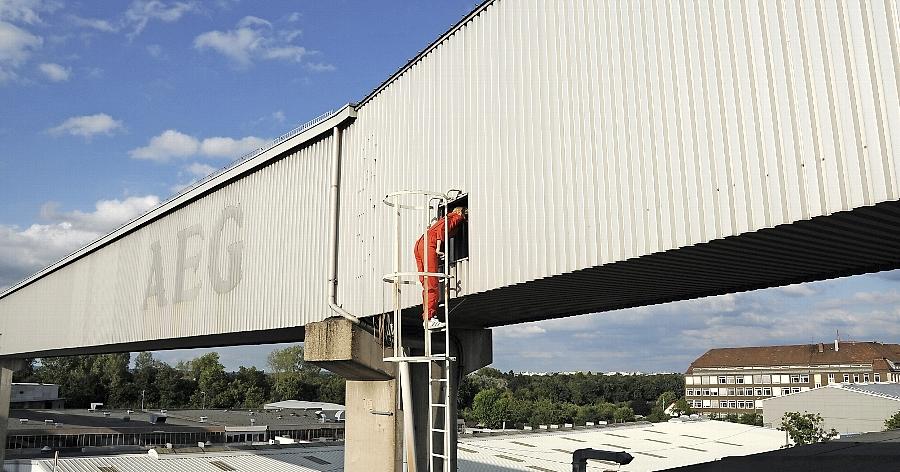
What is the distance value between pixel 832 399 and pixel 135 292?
260ft

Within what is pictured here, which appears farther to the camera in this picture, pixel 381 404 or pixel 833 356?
pixel 833 356

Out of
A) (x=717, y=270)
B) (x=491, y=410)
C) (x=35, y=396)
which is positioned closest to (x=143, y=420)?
(x=35, y=396)

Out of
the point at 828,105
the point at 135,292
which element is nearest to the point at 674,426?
the point at 135,292

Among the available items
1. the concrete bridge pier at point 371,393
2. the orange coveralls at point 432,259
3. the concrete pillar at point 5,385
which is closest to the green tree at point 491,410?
the concrete pillar at point 5,385

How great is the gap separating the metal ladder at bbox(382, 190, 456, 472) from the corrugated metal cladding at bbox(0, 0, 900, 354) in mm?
434

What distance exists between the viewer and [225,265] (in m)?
21.6

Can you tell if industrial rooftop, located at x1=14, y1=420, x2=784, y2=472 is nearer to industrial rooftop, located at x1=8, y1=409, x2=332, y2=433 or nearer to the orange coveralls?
industrial rooftop, located at x1=8, y1=409, x2=332, y2=433

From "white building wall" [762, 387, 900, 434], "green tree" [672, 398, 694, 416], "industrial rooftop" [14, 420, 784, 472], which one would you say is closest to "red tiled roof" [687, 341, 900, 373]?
"green tree" [672, 398, 694, 416]

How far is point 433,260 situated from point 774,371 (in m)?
124

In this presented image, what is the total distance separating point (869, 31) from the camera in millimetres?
7406

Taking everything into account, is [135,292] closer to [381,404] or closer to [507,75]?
[381,404]

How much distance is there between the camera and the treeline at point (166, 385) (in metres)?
99.0

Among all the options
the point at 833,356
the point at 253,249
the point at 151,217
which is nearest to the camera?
the point at 253,249

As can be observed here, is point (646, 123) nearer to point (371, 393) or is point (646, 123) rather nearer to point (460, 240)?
point (460, 240)
